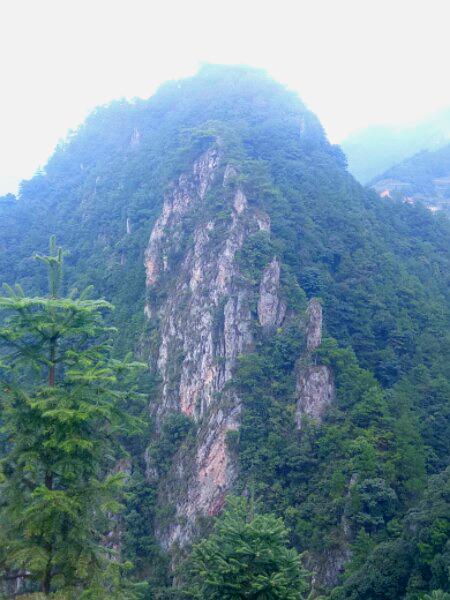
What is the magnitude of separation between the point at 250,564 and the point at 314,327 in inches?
911

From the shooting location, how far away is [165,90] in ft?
233

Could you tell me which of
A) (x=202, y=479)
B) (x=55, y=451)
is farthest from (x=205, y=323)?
(x=55, y=451)

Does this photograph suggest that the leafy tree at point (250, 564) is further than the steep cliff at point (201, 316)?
No

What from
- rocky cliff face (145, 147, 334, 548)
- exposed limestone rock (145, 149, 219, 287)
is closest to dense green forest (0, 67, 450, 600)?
rocky cliff face (145, 147, 334, 548)

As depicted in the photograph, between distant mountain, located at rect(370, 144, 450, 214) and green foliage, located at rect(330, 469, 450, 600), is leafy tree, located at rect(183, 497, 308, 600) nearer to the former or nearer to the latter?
green foliage, located at rect(330, 469, 450, 600)

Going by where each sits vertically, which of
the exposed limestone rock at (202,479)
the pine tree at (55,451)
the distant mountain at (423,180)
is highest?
the pine tree at (55,451)

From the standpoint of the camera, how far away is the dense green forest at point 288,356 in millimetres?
17844

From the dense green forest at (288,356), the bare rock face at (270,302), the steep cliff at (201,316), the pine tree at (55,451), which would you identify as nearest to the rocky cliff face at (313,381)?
the dense green forest at (288,356)

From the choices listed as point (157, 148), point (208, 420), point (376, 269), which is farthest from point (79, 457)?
point (157, 148)

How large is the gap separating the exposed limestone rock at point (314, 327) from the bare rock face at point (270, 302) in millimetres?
3364

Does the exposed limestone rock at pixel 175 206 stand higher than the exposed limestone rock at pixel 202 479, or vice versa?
the exposed limestone rock at pixel 175 206

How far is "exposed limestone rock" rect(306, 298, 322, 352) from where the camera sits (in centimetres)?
3209

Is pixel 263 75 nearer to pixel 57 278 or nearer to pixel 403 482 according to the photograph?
pixel 403 482

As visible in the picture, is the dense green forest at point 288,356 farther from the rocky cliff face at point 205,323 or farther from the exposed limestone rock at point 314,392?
the rocky cliff face at point 205,323
